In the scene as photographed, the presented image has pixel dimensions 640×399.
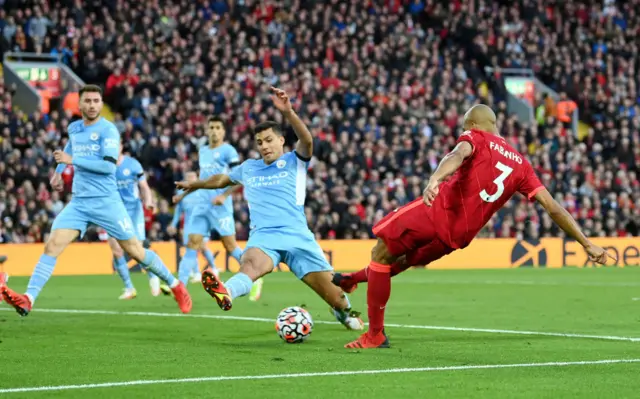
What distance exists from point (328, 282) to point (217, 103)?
19990mm

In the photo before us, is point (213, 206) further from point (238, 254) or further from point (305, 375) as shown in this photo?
point (305, 375)

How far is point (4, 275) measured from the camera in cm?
1201

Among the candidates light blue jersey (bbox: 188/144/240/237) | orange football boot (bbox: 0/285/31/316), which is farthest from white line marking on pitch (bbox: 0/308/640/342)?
light blue jersey (bbox: 188/144/240/237)

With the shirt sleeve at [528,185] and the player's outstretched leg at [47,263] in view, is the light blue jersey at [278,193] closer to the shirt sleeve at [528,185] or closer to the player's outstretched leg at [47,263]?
the shirt sleeve at [528,185]

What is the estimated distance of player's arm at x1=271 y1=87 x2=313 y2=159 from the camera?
10029 mm

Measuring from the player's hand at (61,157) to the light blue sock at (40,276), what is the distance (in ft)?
3.53

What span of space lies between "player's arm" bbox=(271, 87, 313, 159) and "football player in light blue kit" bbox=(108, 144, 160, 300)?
22.1 ft

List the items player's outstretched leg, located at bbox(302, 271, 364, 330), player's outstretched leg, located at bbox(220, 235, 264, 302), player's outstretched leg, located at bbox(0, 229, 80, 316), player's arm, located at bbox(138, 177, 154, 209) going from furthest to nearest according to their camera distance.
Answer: player's arm, located at bbox(138, 177, 154, 209) → player's outstretched leg, located at bbox(220, 235, 264, 302) → player's outstretched leg, located at bbox(0, 229, 80, 316) → player's outstretched leg, located at bbox(302, 271, 364, 330)

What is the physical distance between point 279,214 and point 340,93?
2220 centimetres

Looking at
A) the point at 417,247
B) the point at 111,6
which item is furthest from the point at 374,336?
the point at 111,6

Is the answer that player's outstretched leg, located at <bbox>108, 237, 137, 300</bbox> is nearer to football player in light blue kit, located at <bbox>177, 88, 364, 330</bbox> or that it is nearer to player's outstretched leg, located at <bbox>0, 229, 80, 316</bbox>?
player's outstretched leg, located at <bbox>0, 229, 80, 316</bbox>

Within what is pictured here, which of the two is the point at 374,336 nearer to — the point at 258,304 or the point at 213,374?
the point at 213,374

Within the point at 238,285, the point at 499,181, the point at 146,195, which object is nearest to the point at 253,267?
the point at 238,285

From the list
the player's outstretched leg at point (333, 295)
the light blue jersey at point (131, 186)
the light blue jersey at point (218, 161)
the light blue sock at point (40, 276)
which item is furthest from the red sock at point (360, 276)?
the light blue jersey at point (131, 186)
